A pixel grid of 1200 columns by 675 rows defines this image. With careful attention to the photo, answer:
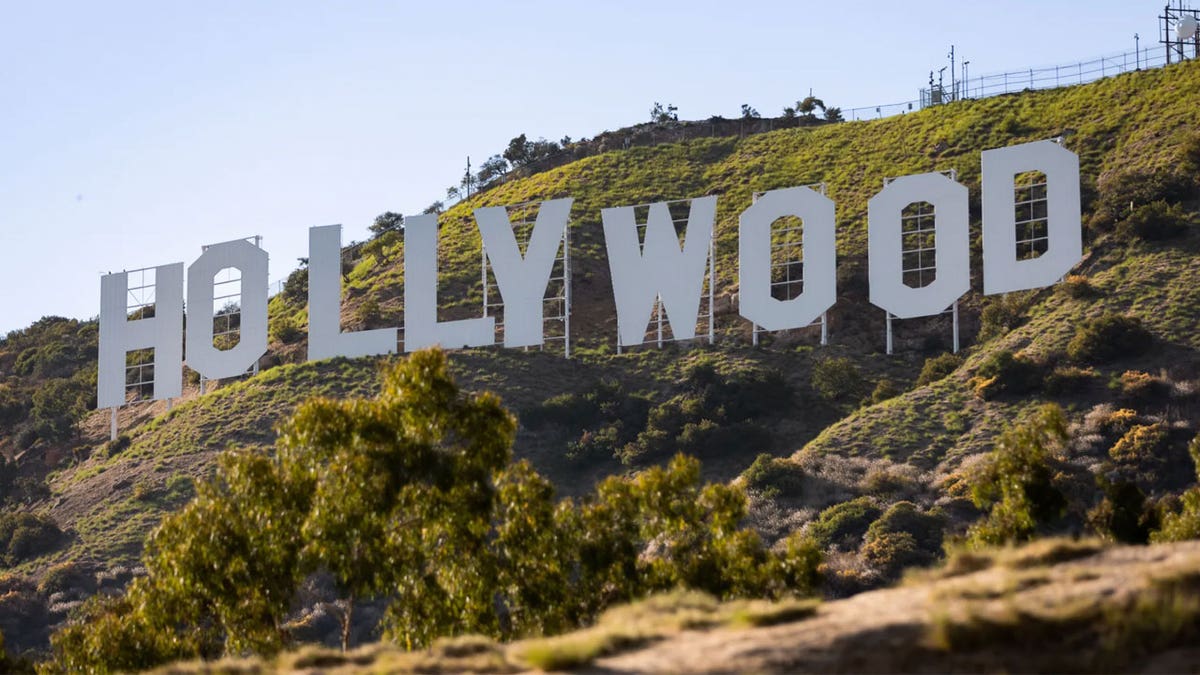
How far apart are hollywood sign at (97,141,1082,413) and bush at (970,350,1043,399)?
2.20 m

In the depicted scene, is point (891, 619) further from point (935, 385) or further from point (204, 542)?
point (935, 385)

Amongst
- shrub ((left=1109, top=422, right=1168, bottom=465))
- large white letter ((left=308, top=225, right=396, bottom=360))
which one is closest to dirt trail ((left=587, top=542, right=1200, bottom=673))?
shrub ((left=1109, top=422, right=1168, bottom=465))

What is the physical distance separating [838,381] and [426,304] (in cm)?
1342

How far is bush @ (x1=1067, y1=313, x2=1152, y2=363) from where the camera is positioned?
50.5 m

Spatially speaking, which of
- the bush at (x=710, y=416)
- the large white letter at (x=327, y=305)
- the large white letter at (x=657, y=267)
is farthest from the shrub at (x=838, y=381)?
the large white letter at (x=327, y=305)

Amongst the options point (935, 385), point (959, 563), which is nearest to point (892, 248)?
point (935, 385)

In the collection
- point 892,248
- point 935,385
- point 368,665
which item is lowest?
point 368,665

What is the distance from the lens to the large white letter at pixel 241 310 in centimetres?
5791

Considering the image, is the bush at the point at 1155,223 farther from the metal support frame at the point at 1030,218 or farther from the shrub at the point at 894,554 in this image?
the shrub at the point at 894,554

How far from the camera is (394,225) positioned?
86.8m

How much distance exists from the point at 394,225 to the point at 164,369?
96.5ft

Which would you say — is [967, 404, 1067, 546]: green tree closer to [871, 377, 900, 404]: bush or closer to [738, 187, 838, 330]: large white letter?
[738, 187, 838, 330]: large white letter

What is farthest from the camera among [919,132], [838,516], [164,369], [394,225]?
[394,225]

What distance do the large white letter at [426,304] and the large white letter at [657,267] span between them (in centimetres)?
435
